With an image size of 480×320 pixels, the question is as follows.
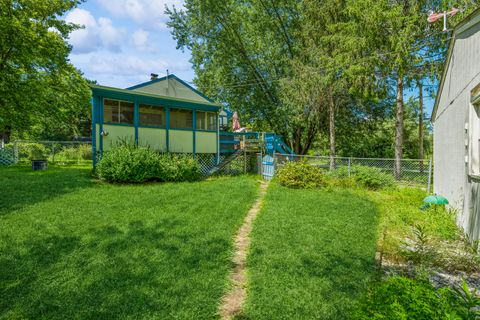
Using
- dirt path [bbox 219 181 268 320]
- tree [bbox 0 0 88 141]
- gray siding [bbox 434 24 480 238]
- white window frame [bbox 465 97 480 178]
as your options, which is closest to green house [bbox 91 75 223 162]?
tree [bbox 0 0 88 141]

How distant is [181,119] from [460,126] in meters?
10.8

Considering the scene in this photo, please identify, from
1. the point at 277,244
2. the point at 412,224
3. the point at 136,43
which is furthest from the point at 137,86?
the point at 412,224

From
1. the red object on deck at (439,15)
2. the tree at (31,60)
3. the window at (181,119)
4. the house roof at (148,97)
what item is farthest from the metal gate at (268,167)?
the tree at (31,60)

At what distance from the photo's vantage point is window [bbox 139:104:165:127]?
12.4 metres

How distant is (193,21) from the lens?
19.7 metres

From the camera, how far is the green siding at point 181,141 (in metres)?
13.0

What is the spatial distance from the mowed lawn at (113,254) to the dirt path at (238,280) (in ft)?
0.34

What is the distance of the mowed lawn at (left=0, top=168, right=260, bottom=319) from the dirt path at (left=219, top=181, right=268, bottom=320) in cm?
10

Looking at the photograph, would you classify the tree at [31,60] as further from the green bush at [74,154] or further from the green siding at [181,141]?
the green siding at [181,141]

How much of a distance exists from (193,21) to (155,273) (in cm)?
1966

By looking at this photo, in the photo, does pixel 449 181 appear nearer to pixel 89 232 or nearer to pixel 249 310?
pixel 249 310

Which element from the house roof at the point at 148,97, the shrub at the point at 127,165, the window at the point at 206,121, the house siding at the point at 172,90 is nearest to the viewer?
A: the shrub at the point at 127,165

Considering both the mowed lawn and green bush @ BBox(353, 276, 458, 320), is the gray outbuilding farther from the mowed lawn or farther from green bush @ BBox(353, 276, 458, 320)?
the mowed lawn

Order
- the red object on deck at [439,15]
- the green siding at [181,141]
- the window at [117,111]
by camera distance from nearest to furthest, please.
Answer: the red object on deck at [439,15]
the window at [117,111]
the green siding at [181,141]
